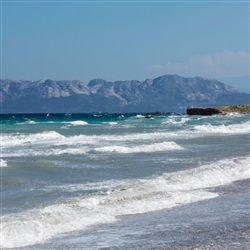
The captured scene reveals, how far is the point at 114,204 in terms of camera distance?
41.4 feet

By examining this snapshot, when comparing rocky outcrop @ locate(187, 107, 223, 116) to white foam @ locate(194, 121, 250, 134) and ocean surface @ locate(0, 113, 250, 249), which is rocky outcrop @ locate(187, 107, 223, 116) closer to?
white foam @ locate(194, 121, 250, 134)

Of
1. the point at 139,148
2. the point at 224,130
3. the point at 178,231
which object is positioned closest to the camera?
the point at 178,231

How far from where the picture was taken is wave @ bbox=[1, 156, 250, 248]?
1027cm

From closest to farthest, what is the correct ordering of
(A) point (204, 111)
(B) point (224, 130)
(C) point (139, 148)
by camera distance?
(C) point (139, 148)
(B) point (224, 130)
(A) point (204, 111)

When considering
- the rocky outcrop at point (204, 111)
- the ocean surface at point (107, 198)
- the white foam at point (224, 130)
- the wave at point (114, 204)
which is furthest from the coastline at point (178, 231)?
the rocky outcrop at point (204, 111)

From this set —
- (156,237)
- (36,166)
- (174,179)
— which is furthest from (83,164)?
(156,237)

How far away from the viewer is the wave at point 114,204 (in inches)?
404

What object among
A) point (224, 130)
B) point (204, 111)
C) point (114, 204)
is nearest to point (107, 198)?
point (114, 204)

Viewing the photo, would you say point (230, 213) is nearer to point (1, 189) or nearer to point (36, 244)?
point (36, 244)

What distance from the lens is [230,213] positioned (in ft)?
37.4

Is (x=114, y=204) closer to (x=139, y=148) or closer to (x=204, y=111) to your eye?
(x=139, y=148)

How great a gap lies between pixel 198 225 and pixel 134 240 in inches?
66.6

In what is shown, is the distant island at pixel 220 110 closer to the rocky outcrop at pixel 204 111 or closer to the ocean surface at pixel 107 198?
the rocky outcrop at pixel 204 111

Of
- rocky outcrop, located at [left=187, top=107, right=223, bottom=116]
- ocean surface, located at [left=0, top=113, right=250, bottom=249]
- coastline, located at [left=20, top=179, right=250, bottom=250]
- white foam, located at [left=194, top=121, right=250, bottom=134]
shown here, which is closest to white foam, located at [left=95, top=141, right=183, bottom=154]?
ocean surface, located at [left=0, top=113, right=250, bottom=249]
